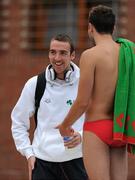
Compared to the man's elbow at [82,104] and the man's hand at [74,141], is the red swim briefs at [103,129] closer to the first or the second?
the man's elbow at [82,104]

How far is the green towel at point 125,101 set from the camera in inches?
207

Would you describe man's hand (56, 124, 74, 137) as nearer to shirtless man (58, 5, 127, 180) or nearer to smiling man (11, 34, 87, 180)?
shirtless man (58, 5, 127, 180)

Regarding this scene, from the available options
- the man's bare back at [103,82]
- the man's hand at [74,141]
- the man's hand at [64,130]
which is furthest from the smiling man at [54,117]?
the man's bare back at [103,82]

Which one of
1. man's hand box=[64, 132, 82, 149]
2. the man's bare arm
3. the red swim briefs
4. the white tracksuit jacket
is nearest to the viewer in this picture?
the man's bare arm

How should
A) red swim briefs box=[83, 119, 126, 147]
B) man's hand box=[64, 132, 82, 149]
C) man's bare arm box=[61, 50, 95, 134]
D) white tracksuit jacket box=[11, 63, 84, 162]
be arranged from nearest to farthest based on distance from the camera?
man's bare arm box=[61, 50, 95, 134] < red swim briefs box=[83, 119, 126, 147] < man's hand box=[64, 132, 82, 149] < white tracksuit jacket box=[11, 63, 84, 162]

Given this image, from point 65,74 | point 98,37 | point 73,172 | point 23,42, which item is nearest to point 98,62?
point 98,37

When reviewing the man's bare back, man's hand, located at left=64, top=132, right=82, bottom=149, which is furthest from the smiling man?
the man's bare back

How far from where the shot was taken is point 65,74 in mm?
6047

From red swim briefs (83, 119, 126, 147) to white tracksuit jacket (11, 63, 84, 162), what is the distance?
0.62 m

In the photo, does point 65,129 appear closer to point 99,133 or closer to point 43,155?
point 99,133

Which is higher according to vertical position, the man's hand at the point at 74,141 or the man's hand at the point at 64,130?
the man's hand at the point at 64,130

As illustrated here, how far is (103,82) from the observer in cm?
525

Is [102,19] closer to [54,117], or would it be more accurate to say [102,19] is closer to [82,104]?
[82,104]

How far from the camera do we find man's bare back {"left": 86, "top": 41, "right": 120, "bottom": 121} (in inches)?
206
